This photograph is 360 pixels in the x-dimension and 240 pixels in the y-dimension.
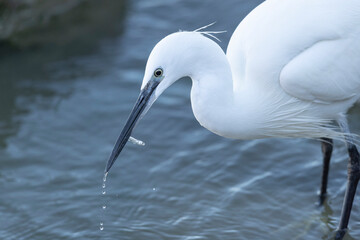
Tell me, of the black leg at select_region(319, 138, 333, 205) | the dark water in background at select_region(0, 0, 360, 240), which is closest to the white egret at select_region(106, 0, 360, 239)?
the black leg at select_region(319, 138, 333, 205)

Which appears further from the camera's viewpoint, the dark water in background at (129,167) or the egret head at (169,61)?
the dark water in background at (129,167)

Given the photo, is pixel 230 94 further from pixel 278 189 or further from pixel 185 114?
pixel 185 114

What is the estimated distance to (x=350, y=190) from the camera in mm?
4816

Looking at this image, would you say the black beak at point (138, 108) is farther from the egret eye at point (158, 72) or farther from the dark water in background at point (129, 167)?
the dark water in background at point (129, 167)

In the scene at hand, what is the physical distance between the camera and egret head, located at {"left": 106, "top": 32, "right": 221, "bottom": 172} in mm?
3756

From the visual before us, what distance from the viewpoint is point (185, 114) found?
257 inches

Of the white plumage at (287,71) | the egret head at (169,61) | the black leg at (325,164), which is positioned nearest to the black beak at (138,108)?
the egret head at (169,61)

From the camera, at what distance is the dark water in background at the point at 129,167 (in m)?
5.05

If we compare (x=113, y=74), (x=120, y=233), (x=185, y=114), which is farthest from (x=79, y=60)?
(x=120, y=233)

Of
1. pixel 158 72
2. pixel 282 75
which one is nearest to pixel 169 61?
pixel 158 72

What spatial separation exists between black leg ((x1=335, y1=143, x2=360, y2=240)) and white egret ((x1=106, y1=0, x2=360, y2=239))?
0.81ft

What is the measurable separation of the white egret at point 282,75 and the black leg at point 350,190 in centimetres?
25

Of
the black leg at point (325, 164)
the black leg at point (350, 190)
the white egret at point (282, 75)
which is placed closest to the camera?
the white egret at point (282, 75)

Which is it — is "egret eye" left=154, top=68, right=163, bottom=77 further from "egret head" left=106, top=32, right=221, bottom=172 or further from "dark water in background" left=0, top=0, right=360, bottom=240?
"dark water in background" left=0, top=0, right=360, bottom=240
